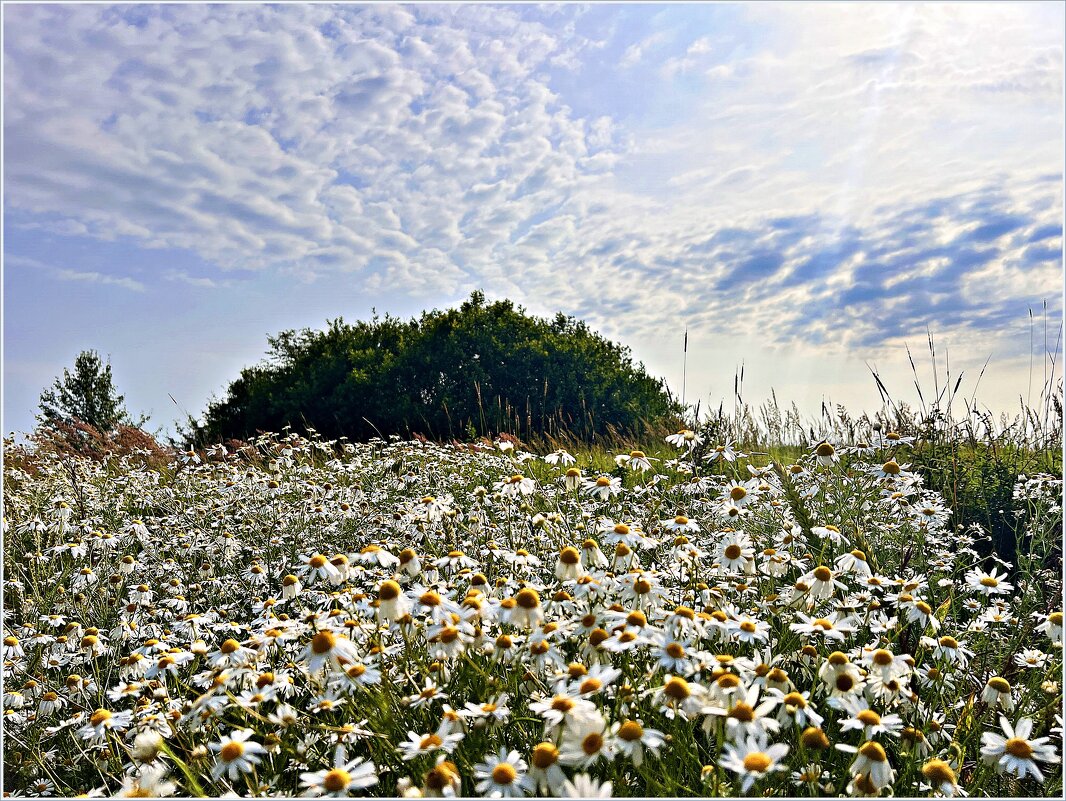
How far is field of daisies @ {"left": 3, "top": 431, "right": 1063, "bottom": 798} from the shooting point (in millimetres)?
1986

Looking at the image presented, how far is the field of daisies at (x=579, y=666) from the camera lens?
6.52 feet

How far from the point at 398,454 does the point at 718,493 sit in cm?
461

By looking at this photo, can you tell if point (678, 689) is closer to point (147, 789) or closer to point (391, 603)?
point (391, 603)

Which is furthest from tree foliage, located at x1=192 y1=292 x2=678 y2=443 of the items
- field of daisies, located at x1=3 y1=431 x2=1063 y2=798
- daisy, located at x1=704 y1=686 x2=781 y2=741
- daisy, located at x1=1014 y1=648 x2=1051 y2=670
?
daisy, located at x1=704 y1=686 x2=781 y2=741

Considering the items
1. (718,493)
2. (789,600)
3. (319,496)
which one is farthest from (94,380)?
(789,600)

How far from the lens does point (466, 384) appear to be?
15.9m

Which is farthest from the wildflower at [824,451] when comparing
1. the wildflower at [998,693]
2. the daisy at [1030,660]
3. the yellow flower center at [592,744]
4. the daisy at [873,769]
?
the yellow flower center at [592,744]

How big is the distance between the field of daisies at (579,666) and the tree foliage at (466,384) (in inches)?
402

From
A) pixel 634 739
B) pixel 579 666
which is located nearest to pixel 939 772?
pixel 634 739

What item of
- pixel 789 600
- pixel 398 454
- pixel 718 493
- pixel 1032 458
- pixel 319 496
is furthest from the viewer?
pixel 398 454

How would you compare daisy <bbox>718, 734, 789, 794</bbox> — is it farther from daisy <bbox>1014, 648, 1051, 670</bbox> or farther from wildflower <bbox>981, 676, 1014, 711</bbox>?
daisy <bbox>1014, 648, 1051, 670</bbox>

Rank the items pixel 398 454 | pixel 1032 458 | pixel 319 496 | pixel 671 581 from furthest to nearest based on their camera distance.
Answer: pixel 398 454 < pixel 1032 458 < pixel 319 496 < pixel 671 581

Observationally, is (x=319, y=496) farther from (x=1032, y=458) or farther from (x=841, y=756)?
(x=1032, y=458)

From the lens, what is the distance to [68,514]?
575 cm
